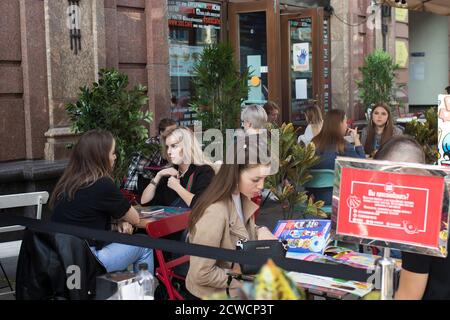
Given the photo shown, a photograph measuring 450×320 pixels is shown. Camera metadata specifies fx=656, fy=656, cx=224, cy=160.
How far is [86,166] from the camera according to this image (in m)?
4.59

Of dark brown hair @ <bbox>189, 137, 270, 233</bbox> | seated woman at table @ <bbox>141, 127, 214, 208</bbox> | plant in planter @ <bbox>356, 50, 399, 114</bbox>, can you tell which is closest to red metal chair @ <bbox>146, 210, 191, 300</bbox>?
seated woman at table @ <bbox>141, 127, 214, 208</bbox>

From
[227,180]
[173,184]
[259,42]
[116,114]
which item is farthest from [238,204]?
[259,42]

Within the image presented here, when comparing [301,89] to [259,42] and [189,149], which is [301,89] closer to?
[259,42]

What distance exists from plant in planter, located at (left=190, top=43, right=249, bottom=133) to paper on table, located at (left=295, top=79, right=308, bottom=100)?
3836 millimetres

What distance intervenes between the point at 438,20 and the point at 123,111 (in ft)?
46.5

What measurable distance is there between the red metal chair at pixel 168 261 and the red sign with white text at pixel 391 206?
1724 mm

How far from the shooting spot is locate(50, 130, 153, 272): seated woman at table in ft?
14.7

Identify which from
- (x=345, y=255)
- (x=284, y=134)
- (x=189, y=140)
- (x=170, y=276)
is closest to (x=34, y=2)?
(x=189, y=140)

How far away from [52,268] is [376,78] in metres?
10.0

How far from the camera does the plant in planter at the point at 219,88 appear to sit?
27.2 ft

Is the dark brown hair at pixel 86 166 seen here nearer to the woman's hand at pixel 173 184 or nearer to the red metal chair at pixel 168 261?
the red metal chair at pixel 168 261

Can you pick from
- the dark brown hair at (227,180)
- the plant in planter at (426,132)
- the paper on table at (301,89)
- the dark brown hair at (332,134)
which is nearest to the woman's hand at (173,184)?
the dark brown hair at (332,134)

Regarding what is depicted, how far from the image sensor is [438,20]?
18.4m

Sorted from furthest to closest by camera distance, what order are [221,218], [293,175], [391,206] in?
[293,175]
[221,218]
[391,206]
